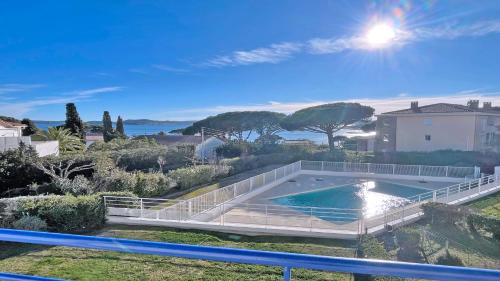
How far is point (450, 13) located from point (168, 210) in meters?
12.6

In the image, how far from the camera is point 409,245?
8.52 metres

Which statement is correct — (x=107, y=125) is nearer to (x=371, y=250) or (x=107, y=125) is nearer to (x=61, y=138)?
(x=61, y=138)

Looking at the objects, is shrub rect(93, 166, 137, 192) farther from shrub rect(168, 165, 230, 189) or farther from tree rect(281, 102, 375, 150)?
tree rect(281, 102, 375, 150)

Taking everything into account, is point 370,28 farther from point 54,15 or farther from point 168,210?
point 54,15

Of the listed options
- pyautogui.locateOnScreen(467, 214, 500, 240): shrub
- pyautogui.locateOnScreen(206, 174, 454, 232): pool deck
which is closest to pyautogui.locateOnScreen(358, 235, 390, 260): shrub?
pyautogui.locateOnScreen(206, 174, 454, 232): pool deck

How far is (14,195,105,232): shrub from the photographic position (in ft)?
31.6

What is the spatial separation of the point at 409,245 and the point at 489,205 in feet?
27.7

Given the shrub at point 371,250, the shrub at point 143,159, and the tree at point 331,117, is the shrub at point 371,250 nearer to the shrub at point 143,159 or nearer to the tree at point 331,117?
the shrub at point 143,159

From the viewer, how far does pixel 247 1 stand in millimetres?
12930

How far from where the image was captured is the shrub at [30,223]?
30.0 feet

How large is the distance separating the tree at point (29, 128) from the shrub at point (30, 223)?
31522 millimetres

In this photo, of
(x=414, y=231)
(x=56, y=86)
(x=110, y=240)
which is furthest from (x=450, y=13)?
(x=56, y=86)

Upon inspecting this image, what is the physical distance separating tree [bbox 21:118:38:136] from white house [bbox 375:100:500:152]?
37392 millimetres

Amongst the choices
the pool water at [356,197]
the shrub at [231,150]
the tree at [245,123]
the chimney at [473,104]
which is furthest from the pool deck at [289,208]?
the tree at [245,123]
